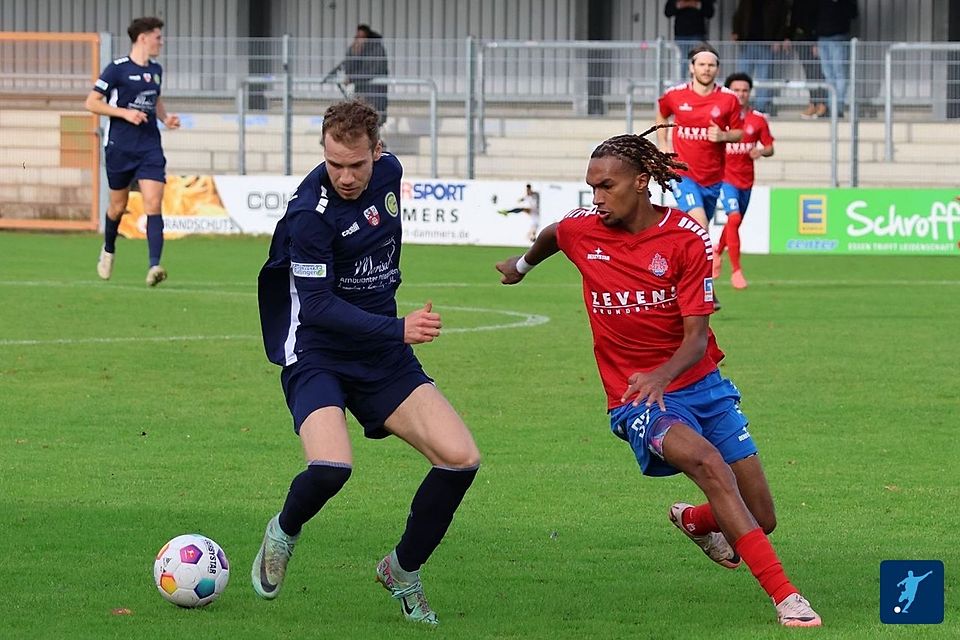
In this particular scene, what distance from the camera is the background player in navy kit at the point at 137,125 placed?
15992mm

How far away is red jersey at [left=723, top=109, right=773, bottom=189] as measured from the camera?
59.5 ft

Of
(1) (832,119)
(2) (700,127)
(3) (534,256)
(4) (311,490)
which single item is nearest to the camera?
(4) (311,490)

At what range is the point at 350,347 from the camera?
6.09 m

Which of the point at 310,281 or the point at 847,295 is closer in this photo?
the point at 310,281

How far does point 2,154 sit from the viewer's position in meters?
25.5

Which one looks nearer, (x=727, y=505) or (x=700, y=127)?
(x=727, y=505)

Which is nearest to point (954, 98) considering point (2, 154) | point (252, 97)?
point (252, 97)

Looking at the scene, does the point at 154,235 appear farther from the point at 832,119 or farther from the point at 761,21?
the point at 761,21

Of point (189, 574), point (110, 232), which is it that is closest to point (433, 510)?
point (189, 574)

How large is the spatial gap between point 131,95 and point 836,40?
1288cm

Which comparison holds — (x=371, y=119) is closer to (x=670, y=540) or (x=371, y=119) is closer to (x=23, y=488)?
(x=670, y=540)

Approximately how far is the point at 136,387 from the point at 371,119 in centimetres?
539

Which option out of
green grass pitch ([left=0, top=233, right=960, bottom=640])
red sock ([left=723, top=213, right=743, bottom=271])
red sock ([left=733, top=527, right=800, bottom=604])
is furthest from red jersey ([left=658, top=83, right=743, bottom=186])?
red sock ([left=733, top=527, right=800, bottom=604])

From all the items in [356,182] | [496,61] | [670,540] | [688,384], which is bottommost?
[670,540]
